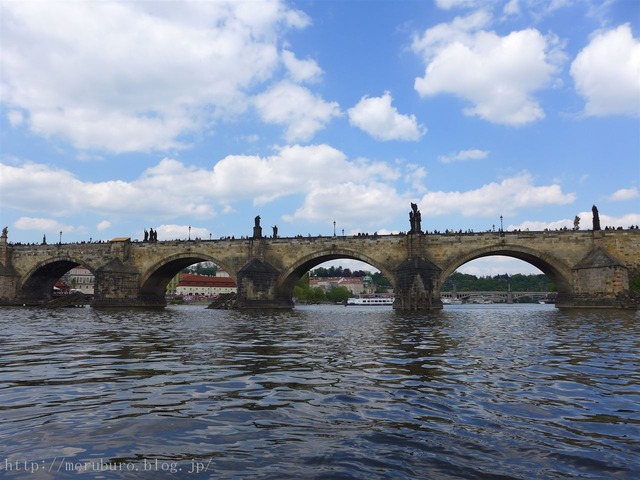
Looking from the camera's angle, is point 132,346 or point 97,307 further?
point 97,307

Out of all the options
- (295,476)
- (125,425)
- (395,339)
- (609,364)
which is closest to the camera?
(295,476)

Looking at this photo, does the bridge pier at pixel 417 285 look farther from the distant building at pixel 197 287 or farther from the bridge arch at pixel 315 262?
the distant building at pixel 197 287

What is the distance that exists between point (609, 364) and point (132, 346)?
Answer: 10.7 metres

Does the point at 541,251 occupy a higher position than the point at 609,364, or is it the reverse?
the point at 541,251

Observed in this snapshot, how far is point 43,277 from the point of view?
57875 millimetres

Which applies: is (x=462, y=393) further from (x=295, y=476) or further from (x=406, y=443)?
(x=295, y=476)

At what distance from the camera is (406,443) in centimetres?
429

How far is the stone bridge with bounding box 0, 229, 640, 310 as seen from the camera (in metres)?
38.5

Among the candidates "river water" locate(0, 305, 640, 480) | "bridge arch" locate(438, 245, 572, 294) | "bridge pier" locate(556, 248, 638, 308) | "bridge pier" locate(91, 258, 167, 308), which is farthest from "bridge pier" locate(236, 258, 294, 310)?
"river water" locate(0, 305, 640, 480)

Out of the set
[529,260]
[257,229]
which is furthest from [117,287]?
[529,260]

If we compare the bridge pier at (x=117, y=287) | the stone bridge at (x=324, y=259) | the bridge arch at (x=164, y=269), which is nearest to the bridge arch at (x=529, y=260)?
the stone bridge at (x=324, y=259)

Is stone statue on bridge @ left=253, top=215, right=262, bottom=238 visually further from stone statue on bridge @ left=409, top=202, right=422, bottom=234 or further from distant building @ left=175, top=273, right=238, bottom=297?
distant building @ left=175, top=273, right=238, bottom=297

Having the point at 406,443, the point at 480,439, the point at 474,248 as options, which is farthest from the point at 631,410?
the point at 474,248

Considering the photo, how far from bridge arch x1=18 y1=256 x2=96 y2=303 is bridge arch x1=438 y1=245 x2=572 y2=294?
38028 mm
